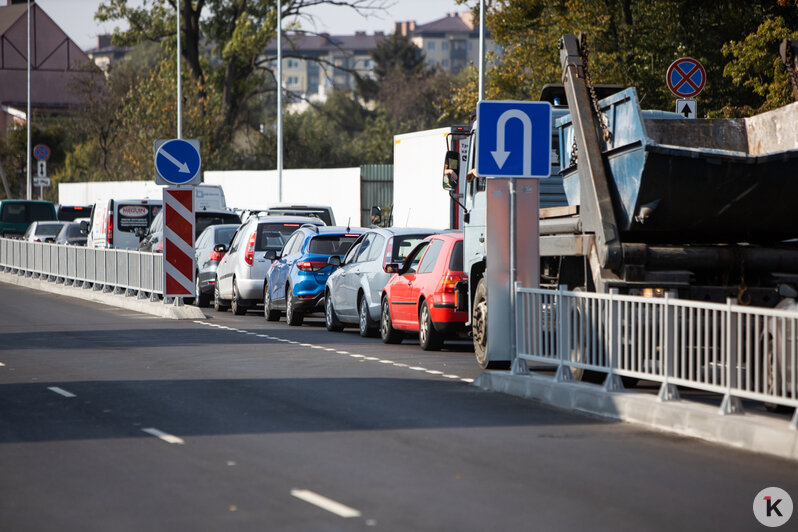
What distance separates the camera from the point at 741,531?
6.66 m

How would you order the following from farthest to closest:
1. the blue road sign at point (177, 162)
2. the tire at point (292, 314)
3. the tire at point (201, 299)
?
1. the tire at point (201, 299)
2. the blue road sign at point (177, 162)
3. the tire at point (292, 314)

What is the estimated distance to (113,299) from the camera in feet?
91.5

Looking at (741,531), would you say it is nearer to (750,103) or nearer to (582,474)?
(582,474)

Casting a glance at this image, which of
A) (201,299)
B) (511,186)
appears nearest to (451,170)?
(511,186)

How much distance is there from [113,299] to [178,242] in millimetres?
4582

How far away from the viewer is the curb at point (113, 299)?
77.4ft

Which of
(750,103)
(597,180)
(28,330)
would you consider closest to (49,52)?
(750,103)

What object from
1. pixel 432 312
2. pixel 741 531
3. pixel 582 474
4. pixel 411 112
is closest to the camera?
pixel 741 531

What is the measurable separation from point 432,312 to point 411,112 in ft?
302

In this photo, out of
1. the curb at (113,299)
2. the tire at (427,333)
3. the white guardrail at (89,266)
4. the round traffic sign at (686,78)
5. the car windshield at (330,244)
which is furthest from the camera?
the white guardrail at (89,266)

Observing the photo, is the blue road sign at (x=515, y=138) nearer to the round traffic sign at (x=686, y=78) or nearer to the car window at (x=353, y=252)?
the round traffic sign at (x=686, y=78)

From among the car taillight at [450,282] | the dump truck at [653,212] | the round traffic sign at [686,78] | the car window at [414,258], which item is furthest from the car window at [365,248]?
the dump truck at [653,212]

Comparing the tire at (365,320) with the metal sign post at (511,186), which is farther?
the tire at (365,320)

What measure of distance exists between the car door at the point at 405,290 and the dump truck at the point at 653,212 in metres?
3.72
